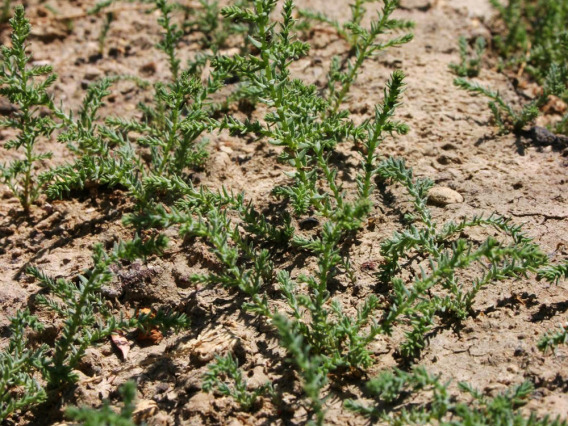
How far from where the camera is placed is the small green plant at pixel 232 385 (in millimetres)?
2676

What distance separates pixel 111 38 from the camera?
5.02m

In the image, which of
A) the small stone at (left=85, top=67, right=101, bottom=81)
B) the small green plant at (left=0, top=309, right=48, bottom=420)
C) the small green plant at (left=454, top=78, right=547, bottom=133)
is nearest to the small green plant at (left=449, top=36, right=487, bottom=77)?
the small green plant at (left=454, top=78, right=547, bottom=133)

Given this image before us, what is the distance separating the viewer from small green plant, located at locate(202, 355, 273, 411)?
8.78 ft

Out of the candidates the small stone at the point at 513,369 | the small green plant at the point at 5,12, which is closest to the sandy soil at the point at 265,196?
the small stone at the point at 513,369

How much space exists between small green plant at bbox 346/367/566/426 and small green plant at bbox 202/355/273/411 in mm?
445

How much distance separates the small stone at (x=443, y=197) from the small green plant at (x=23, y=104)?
2.27 meters

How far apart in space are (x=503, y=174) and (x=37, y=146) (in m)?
3.03

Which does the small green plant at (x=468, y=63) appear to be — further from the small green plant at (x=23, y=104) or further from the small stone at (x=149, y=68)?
the small green plant at (x=23, y=104)

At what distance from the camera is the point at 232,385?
2840mm

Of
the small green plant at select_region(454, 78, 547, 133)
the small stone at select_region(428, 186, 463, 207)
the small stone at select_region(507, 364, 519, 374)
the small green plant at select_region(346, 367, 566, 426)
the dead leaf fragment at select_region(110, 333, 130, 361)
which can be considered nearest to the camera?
the small green plant at select_region(346, 367, 566, 426)

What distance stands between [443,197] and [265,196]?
106cm

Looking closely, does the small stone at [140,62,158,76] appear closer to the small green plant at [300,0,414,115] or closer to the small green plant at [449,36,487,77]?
the small green plant at [300,0,414,115]

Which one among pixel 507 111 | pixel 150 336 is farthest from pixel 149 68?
pixel 507 111

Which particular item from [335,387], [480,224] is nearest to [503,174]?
[480,224]
